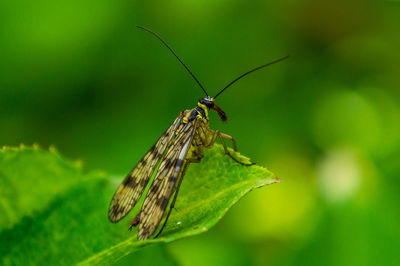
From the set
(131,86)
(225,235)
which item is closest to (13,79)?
(131,86)

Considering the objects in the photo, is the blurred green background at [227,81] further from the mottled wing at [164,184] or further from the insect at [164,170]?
the mottled wing at [164,184]

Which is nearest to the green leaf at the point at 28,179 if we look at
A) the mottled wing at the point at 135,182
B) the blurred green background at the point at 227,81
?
the mottled wing at the point at 135,182

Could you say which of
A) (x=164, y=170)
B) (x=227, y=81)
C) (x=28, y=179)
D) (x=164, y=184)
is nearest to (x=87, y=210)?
(x=28, y=179)

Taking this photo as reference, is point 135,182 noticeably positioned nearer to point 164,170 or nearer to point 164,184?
point 164,170

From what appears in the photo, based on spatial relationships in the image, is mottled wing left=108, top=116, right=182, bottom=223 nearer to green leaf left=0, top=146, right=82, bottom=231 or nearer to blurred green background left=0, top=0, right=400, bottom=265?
green leaf left=0, top=146, right=82, bottom=231

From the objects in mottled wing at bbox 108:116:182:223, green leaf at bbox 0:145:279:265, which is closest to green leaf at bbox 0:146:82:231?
green leaf at bbox 0:145:279:265

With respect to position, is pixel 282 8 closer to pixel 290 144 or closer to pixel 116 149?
pixel 290 144
